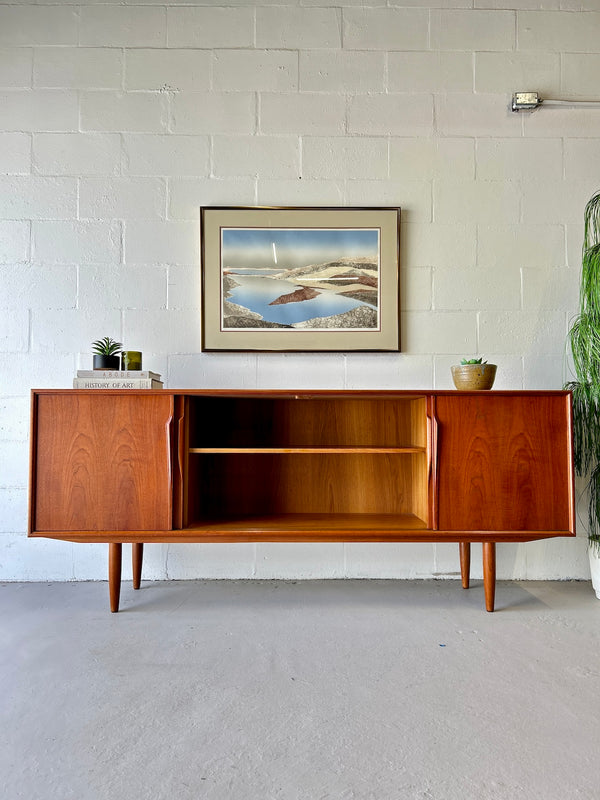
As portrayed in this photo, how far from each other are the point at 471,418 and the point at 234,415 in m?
0.98

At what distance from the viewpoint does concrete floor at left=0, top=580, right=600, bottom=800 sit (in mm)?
1044

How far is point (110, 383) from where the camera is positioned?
1887mm

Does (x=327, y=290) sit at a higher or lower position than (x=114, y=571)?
higher

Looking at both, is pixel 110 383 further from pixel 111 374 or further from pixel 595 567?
pixel 595 567

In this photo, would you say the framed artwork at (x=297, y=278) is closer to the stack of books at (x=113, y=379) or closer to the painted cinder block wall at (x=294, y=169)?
the painted cinder block wall at (x=294, y=169)

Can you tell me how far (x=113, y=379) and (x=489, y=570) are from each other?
4.98ft

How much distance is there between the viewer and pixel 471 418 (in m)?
1.84

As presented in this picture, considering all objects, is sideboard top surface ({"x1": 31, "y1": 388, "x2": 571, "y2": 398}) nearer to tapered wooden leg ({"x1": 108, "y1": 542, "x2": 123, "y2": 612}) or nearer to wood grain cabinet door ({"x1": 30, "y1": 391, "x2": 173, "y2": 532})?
wood grain cabinet door ({"x1": 30, "y1": 391, "x2": 173, "y2": 532})

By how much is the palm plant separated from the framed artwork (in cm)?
74

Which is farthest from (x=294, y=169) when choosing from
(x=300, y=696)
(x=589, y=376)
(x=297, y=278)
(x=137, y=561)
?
(x=300, y=696)

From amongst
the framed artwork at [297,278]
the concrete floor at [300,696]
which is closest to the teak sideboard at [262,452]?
the concrete floor at [300,696]

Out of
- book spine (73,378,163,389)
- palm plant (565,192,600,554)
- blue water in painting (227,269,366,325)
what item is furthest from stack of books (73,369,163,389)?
palm plant (565,192,600,554)

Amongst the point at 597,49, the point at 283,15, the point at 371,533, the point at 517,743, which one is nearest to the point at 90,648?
the point at 371,533

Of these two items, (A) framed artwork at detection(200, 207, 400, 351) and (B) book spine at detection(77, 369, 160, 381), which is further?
(A) framed artwork at detection(200, 207, 400, 351)
